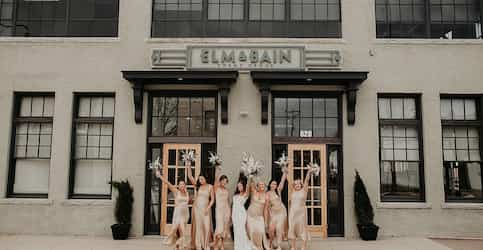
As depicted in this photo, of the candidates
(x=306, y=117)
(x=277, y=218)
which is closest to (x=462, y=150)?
(x=306, y=117)

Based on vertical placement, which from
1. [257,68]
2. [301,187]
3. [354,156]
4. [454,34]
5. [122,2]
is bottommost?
[301,187]

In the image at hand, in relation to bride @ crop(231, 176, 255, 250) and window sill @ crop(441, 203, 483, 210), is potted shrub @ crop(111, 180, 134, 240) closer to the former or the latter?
bride @ crop(231, 176, 255, 250)

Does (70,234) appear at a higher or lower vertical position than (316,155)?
lower

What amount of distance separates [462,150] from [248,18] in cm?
705

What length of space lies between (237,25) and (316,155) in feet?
14.1

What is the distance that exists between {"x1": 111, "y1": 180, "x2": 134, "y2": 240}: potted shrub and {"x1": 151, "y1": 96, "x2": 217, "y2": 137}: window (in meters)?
1.67

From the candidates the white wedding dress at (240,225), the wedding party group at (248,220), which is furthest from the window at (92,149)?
the white wedding dress at (240,225)

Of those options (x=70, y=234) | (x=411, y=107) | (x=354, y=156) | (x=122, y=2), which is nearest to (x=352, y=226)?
(x=354, y=156)

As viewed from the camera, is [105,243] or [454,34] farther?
[454,34]

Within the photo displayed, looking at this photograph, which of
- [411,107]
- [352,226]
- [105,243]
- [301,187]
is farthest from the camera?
[411,107]

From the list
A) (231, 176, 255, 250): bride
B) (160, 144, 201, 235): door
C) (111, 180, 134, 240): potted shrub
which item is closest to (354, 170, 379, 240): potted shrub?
(231, 176, 255, 250): bride

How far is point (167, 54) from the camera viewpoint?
35.9 ft

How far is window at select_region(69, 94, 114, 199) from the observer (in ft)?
36.1

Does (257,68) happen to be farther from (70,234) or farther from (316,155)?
(70,234)
